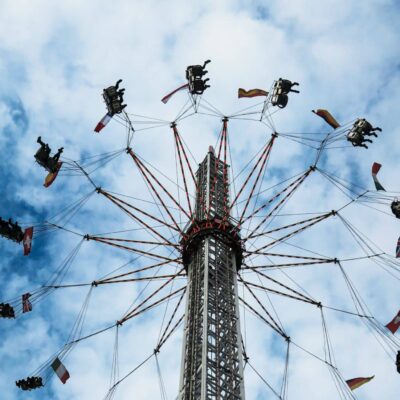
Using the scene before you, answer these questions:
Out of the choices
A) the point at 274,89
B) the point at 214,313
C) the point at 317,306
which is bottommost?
the point at 214,313

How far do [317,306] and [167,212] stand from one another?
11589mm

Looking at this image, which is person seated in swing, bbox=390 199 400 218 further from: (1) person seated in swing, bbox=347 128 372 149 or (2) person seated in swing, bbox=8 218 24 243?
(2) person seated in swing, bbox=8 218 24 243

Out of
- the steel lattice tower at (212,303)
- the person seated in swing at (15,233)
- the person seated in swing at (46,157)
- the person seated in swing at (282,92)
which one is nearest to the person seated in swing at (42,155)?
the person seated in swing at (46,157)

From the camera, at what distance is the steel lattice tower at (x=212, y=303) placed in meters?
31.1

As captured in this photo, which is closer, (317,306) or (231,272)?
(231,272)

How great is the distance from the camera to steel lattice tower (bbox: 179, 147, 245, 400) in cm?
3109

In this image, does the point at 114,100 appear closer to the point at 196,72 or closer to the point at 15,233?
the point at 196,72

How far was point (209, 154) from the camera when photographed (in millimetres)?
48344

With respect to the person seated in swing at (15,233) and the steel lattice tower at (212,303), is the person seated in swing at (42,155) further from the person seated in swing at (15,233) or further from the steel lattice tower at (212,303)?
the steel lattice tower at (212,303)

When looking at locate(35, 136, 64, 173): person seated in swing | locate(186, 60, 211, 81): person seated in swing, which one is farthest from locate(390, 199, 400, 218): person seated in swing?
locate(35, 136, 64, 173): person seated in swing

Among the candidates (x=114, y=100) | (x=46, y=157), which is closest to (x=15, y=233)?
(x=46, y=157)

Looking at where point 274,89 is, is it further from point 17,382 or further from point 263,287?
point 17,382

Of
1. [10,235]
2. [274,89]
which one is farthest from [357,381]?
[10,235]

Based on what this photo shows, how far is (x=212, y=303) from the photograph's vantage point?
3462 cm
